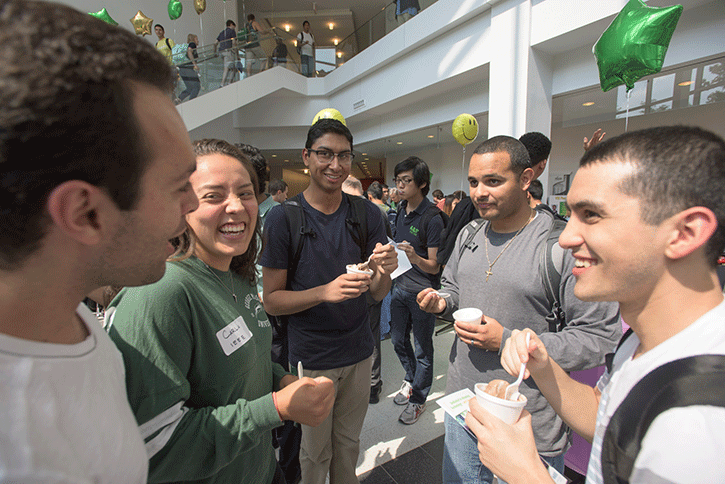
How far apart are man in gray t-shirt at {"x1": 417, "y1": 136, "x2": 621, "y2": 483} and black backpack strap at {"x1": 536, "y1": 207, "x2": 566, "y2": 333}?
0.07 ft

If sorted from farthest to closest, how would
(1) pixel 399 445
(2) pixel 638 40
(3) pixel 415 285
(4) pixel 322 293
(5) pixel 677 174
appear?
(3) pixel 415 285 < (2) pixel 638 40 < (1) pixel 399 445 < (4) pixel 322 293 < (5) pixel 677 174

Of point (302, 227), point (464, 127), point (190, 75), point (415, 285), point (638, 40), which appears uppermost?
point (190, 75)

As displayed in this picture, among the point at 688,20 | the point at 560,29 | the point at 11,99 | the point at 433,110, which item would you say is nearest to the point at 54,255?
the point at 11,99

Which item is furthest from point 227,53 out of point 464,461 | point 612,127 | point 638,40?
point 464,461

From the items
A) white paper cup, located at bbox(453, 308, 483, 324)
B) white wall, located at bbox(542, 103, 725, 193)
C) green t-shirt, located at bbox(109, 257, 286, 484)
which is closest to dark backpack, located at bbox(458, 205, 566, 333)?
white paper cup, located at bbox(453, 308, 483, 324)

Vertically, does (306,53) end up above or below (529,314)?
above

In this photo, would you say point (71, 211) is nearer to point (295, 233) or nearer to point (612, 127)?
point (295, 233)

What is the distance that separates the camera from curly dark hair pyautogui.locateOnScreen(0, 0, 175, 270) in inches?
16.3

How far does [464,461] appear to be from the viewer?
1514mm

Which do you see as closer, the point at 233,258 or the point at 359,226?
the point at 233,258

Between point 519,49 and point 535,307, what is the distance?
5875 mm

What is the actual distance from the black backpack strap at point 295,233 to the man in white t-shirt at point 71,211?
115 centimetres

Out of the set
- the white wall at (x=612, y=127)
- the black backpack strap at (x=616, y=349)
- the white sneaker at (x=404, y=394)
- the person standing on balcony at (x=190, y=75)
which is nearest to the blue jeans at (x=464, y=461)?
the black backpack strap at (x=616, y=349)

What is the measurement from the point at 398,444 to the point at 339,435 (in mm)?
950
